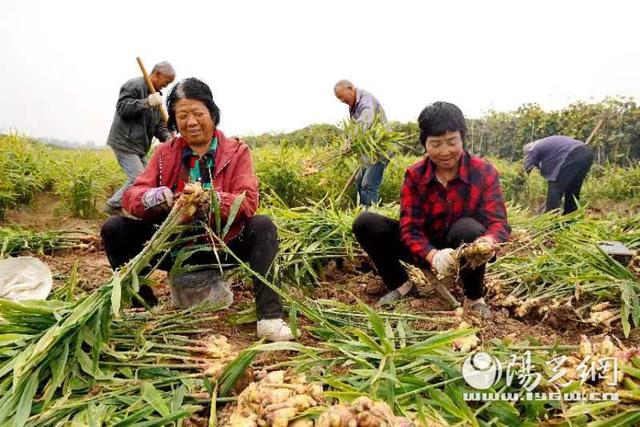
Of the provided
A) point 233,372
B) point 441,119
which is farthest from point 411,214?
point 233,372

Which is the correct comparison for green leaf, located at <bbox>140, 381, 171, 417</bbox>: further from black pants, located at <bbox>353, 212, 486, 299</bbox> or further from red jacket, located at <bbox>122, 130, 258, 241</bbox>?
black pants, located at <bbox>353, 212, 486, 299</bbox>

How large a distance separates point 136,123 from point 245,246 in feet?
9.74

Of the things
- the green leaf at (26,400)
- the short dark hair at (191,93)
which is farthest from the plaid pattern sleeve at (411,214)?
the green leaf at (26,400)

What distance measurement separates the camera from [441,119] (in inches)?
80.8

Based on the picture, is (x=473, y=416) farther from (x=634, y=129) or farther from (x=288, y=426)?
(x=634, y=129)

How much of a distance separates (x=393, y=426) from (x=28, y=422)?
0.91m

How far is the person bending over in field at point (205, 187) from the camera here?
1.88 metres

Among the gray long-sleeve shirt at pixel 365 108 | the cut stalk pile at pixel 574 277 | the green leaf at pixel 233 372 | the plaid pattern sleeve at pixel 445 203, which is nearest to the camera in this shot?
the green leaf at pixel 233 372

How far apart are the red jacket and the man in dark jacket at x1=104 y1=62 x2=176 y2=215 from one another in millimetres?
2320

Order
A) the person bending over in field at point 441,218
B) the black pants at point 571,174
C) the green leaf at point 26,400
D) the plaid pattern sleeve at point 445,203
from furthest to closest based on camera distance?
the black pants at point 571,174
the plaid pattern sleeve at point 445,203
the person bending over in field at point 441,218
the green leaf at point 26,400

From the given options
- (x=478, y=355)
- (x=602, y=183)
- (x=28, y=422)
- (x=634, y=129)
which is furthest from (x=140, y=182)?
(x=634, y=129)

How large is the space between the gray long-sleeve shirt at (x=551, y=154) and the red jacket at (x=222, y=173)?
4097 millimetres

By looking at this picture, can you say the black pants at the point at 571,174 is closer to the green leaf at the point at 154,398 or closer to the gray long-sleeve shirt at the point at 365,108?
the gray long-sleeve shirt at the point at 365,108

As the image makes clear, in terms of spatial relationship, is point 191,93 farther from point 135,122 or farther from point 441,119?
point 135,122
